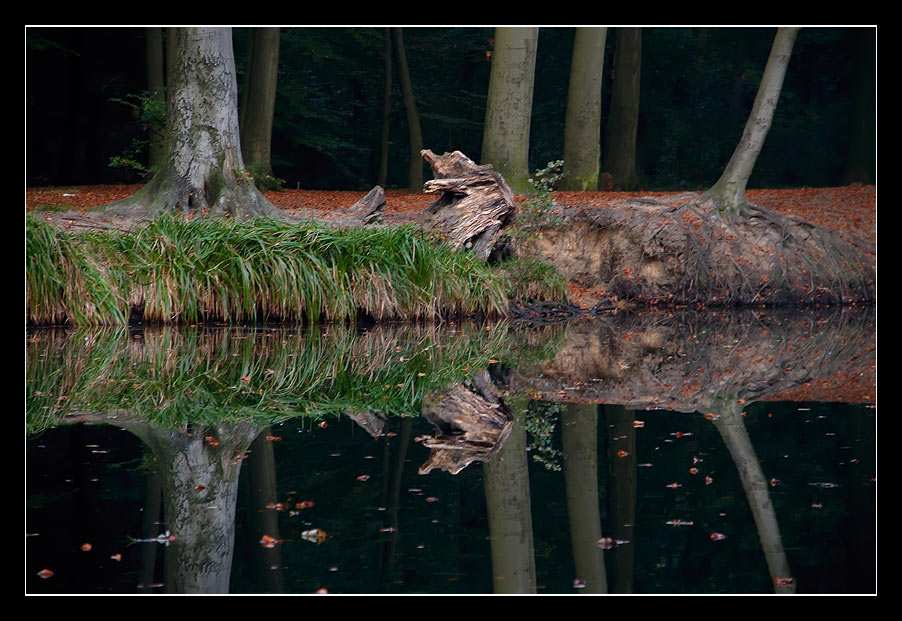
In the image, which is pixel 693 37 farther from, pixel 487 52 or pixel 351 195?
pixel 351 195

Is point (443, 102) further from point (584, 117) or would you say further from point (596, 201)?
point (596, 201)

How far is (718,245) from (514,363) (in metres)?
5.13

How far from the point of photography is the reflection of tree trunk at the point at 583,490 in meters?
3.47

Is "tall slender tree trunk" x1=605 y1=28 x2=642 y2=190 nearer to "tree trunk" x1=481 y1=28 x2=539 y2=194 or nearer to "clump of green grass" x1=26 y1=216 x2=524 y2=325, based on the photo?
"tree trunk" x1=481 y1=28 x2=539 y2=194

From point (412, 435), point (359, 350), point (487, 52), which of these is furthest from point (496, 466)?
point (487, 52)

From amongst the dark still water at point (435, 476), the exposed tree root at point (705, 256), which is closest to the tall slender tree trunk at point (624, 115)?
the exposed tree root at point (705, 256)

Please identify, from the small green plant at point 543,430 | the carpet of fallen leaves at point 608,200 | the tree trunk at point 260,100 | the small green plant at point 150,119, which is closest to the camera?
the small green plant at point 543,430

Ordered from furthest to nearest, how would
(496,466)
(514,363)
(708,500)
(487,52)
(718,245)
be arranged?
(487,52) → (718,245) → (514,363) → (496,466) → (708,500)

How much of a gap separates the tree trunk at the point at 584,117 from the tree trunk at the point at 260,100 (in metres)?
4.95

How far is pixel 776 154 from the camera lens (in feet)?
67.6

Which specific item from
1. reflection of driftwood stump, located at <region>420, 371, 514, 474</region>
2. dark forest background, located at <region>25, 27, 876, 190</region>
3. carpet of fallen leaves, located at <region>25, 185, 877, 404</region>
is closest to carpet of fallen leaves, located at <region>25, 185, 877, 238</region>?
carpet of fallen leaves, located at <region>25, 185, 877, 404</region>

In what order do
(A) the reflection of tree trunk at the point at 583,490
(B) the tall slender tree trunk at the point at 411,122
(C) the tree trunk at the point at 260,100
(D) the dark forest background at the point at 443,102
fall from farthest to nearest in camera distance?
1. (D) the dark forest background at the point at 443,102
2. (B) the tall slender tree trunk at the point at 411,122
3. (C) the tree trunk at the point at 260,100
4. (A) the reflection of tree trunk at the point at 583,490

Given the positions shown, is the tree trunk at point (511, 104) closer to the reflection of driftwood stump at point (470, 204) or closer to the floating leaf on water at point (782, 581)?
the reflection of driftwood stump at point (470, 204)

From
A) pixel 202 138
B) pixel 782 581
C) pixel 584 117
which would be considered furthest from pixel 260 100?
pixel 782 581
